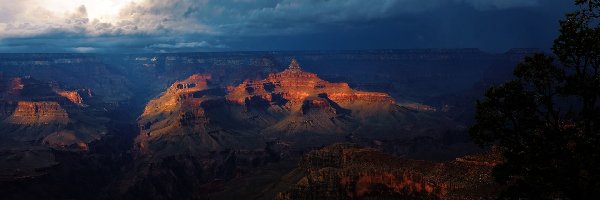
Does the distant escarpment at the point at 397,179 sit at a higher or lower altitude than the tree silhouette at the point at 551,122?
lower

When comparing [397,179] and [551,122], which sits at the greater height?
[551,122]

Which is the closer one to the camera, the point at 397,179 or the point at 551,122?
the point at 551,122

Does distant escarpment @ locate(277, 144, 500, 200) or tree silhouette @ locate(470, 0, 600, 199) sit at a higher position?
tree silhouette @ locate(470, 0, 600, 199)

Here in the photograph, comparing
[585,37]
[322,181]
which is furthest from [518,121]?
[322,181]

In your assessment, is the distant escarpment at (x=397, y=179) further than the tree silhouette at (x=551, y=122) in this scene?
Yes

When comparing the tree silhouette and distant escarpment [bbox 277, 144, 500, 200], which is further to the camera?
distant escarpment [bbox 277, 144, 500, 200]
